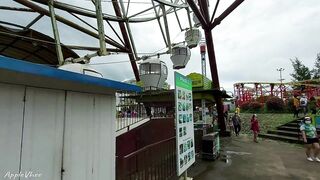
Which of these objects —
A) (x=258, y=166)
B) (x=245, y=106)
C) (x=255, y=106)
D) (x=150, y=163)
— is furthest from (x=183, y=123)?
(x=245, y=106)

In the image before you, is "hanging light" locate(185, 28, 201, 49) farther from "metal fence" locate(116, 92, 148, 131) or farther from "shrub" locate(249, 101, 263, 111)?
"shrub" locate(249, 101, 263, 111)

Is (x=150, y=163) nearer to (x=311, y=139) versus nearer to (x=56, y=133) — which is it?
(x=56, y=133)

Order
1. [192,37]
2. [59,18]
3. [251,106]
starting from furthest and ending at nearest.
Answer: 1. [251,106]
2. [192,37]
3. [59,18]

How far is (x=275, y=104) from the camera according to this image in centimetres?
2775

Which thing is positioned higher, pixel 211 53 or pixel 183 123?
pixel 211 53

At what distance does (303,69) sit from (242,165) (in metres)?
51.4

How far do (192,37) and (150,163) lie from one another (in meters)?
14.8

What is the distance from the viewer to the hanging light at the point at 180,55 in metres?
19.2

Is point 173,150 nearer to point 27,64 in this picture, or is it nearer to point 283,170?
point 283,170

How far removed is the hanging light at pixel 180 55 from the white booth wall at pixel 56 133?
47.3 feet

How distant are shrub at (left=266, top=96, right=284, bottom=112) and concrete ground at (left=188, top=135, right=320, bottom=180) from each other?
1394 cm

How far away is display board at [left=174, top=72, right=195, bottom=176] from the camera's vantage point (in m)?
6.45

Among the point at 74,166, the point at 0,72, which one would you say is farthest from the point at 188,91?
the point at 0,72

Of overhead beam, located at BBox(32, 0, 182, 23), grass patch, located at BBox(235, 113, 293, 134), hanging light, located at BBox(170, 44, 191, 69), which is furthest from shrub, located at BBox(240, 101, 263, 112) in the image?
overhead beam, located at BBox(32, 0, 182, 23)
